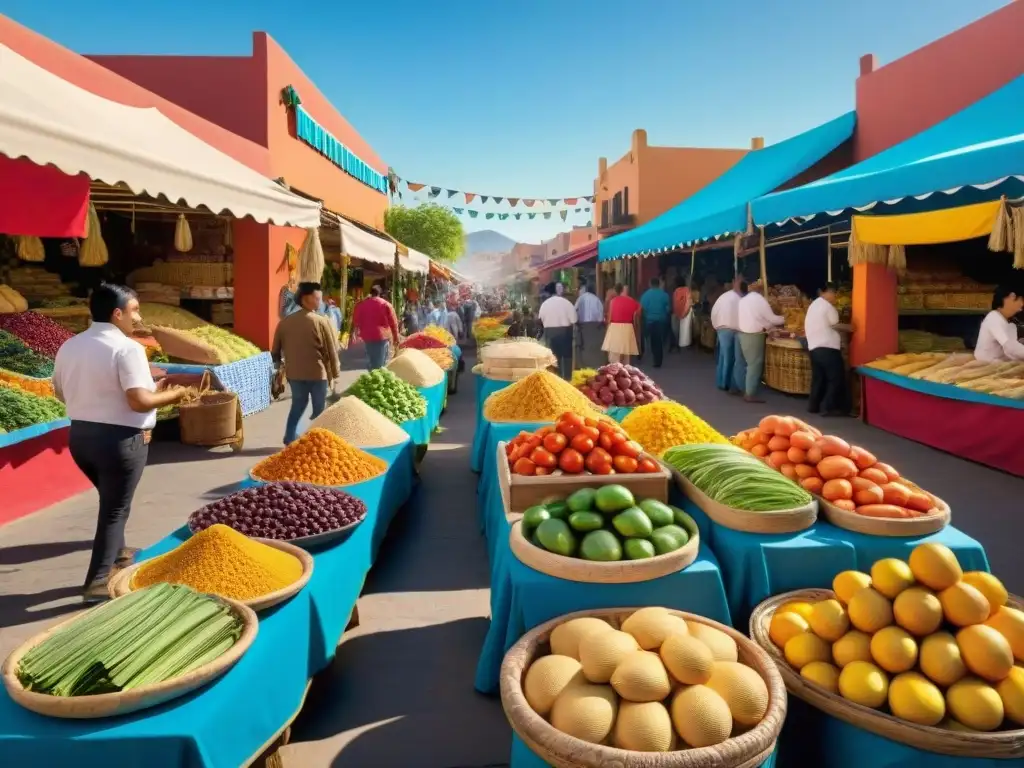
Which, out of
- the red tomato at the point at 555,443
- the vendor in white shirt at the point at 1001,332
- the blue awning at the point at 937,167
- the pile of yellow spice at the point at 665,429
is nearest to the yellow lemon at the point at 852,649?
the red tomato at the point at 555,443

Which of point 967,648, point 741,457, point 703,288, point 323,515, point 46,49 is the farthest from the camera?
point 703,288

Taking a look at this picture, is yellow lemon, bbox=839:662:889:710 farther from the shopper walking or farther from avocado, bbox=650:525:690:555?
the shopper walking

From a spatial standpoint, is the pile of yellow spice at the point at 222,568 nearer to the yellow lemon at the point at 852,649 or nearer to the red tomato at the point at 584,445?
the red tomato at the point at 584,445

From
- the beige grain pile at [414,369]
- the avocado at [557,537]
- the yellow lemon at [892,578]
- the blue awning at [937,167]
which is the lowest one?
the yellow lemon at [892,578]

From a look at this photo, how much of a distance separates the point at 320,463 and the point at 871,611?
2.92 meters

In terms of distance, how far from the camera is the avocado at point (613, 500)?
288cm

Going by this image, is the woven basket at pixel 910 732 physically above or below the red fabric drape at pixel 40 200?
below

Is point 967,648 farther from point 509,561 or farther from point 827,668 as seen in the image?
point 509,561

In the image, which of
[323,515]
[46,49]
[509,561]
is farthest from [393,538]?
[46,49]

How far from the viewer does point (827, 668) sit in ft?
7.63

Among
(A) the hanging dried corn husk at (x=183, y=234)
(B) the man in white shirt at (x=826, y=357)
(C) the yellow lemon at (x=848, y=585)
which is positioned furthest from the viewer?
(A) the hanging dried corn husk at (x=183, y=234)

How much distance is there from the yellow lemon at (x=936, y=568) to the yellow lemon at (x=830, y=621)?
0.30 m

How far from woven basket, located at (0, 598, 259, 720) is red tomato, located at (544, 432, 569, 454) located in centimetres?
182

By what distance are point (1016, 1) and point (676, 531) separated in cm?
1210
